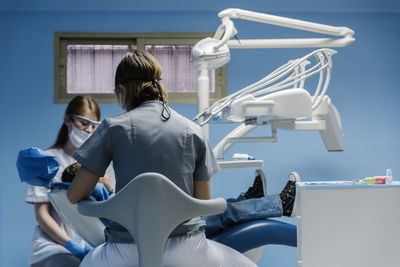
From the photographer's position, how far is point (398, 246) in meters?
1.85

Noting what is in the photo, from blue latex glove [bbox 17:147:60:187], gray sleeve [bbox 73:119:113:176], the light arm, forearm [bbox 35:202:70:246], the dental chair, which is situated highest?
the light arm

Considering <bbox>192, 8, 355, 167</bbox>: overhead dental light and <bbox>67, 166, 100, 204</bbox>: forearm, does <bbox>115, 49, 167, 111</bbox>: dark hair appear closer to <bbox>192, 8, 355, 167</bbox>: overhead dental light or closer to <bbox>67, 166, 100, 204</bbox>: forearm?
<bbox>67, 166, 100, 204</bbox>: forearm

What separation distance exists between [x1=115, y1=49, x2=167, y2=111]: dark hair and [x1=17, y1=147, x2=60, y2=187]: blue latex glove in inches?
16.0

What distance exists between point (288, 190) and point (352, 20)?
84.0 inches

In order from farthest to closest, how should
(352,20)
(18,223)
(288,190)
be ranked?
(352,20), (18,223), (288,190)

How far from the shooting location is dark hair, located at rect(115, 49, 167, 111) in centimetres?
160

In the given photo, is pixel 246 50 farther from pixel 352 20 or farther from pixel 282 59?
pixel 352 20

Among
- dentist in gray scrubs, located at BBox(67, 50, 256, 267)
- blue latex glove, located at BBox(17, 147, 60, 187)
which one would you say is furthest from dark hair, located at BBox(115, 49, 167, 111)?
blue latex glove, located at BBox(17, 147, 60, 187)

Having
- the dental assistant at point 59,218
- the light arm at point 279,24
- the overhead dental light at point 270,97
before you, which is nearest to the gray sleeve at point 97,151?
the dental assistant at point 59,218

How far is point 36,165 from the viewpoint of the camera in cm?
184

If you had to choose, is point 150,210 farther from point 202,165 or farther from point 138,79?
point 138,79

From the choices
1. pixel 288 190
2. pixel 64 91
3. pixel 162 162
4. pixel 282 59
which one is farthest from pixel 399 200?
pixel 64 91

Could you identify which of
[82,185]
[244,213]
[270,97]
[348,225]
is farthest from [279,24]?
[82,185]

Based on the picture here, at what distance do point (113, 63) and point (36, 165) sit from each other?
2326mm
